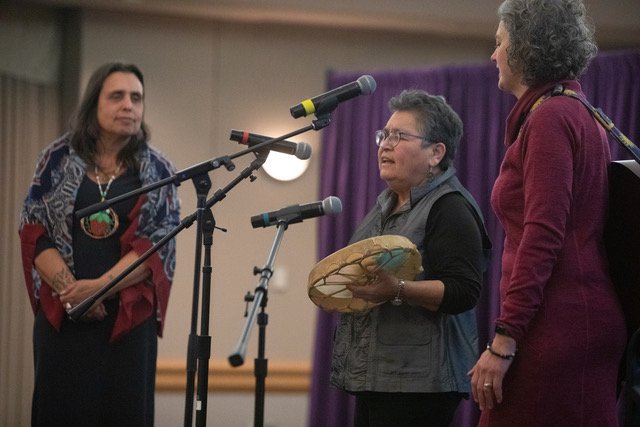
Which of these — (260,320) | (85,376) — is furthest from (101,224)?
(260,320)

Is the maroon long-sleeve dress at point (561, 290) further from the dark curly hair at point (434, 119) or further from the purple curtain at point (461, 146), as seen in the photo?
the purple curtain at point (461, 146)

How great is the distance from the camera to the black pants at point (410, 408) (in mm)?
2195

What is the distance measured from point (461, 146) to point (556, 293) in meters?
2.48

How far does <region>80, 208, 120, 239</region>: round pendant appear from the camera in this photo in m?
2.94

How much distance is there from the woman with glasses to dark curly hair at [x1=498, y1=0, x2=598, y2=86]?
491 millimetres

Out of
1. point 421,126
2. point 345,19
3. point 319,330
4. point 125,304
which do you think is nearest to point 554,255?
point 421,126

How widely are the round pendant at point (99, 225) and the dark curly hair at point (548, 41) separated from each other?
62.4 inches

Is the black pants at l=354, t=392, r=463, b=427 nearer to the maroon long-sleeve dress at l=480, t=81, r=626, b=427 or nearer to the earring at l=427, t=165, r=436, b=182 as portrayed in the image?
the maroon long-sleeve dress at l=480, t=81, r=626, b=427

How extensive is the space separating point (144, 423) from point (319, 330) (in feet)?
5.36

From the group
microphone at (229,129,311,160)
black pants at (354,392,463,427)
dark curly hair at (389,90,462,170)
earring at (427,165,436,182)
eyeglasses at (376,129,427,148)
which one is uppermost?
dark curly hair at (389,90,462,170)

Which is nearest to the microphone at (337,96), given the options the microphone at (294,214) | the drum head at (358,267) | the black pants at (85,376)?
the microphone at (294,214)

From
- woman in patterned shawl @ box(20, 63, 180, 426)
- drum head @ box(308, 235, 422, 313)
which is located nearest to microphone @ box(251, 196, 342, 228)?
drum head @ box(308, 235, 422, 313)

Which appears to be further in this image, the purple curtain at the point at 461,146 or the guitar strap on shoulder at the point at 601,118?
the purple curtain at the point at 461,146

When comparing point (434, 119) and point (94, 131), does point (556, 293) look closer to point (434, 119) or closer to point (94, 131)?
point (434, 119)
